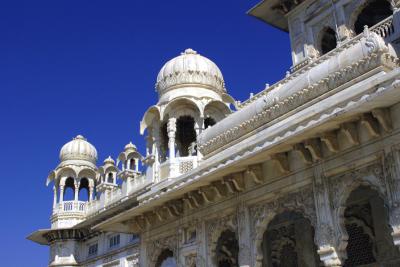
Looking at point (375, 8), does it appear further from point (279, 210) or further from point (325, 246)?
point (325, 246)

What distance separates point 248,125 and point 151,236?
14.7ft

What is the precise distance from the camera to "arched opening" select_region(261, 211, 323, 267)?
12.4 m

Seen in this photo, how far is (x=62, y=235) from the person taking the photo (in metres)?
26.0

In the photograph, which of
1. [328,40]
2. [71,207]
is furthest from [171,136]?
[71,207]

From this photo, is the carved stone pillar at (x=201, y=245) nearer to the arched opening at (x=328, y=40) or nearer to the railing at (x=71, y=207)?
the arched opening at (x=328, y=40)

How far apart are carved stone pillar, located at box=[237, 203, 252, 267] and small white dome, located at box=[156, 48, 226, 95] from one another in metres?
8.32

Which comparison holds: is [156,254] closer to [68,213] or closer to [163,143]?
[163,143]

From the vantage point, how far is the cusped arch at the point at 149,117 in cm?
1878

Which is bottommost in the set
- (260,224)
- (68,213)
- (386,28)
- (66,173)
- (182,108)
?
(260,224)

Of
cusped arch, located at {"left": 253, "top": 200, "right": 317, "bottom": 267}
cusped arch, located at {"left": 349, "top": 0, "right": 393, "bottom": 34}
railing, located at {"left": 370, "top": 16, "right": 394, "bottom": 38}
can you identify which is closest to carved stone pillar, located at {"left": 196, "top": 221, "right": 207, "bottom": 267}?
cusped arch, located at {"left": 253, "top": 200, "right": 317, "bottom": 267}

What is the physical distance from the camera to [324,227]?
9.59 meters

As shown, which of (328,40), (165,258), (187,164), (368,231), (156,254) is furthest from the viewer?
(187,164)

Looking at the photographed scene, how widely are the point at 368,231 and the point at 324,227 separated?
7.21 ft

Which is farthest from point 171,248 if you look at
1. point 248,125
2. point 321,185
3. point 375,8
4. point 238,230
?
point 375,8
